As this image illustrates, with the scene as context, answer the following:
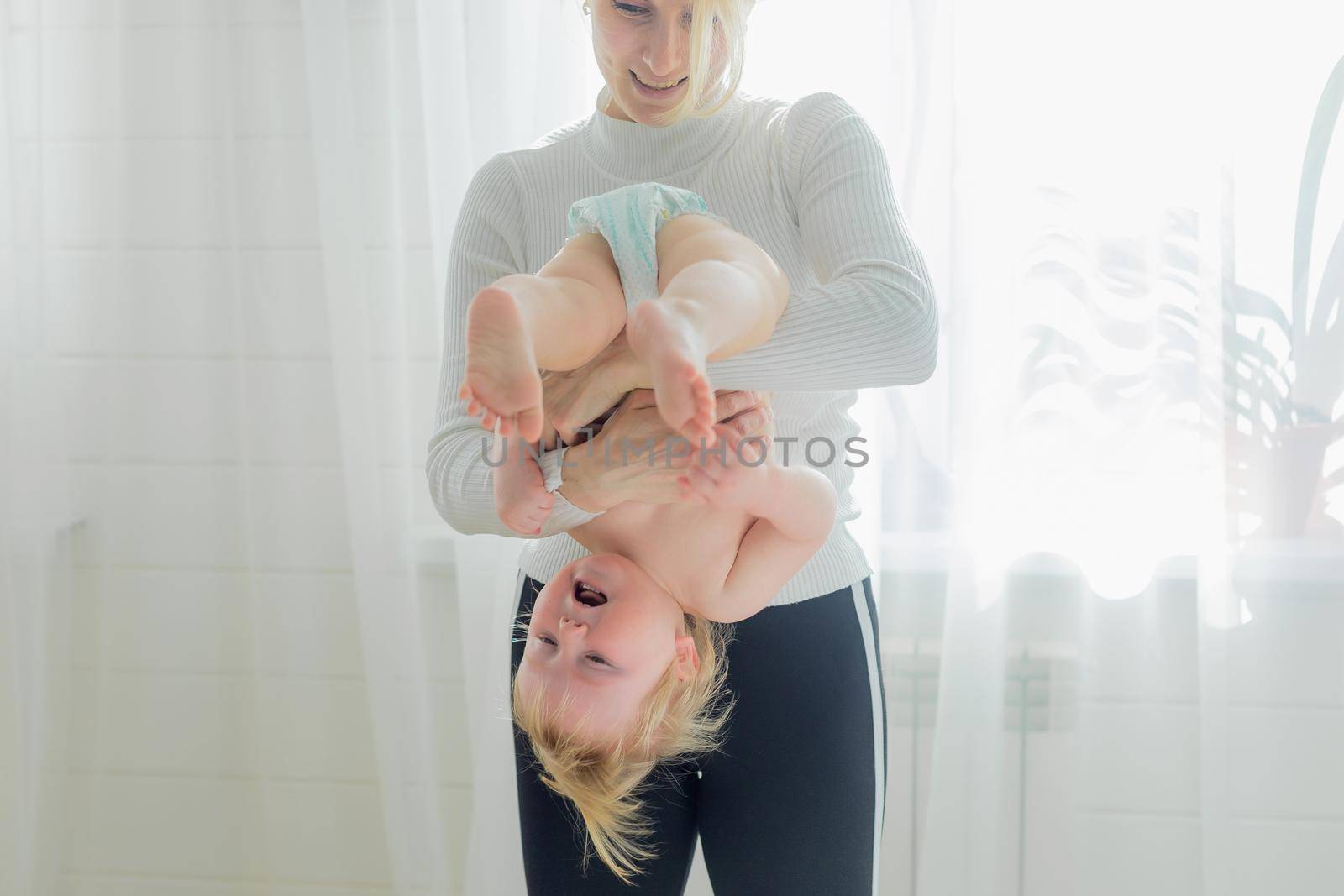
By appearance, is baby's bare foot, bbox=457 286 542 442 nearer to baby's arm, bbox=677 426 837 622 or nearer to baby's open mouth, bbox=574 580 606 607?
baby's arm, bbox=677 426 837 622

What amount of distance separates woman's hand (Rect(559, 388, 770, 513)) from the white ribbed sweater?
2 centimetres

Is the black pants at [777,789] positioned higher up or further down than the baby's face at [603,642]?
further down

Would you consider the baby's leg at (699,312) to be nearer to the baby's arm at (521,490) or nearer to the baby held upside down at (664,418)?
the baby held upside down at (664,418)

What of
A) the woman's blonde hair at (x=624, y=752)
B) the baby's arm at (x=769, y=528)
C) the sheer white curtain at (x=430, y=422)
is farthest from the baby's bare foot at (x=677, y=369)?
the sheer white curtain at (x=430, y=422)

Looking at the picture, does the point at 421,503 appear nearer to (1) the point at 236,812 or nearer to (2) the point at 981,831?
(1) the point at 236,812

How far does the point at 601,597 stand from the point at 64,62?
148 centimetres

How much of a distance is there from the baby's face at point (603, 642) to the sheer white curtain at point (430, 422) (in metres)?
0.65

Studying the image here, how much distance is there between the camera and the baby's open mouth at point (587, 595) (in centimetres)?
105

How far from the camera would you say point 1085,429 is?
1583 millimetres

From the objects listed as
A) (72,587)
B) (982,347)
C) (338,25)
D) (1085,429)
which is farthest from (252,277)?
(1085,429)

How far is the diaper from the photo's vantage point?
2.80 ft

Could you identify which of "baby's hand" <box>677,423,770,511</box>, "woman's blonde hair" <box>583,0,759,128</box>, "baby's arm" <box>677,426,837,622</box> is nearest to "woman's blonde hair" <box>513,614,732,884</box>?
"baby's arm" <box>677,426,837,622</box>

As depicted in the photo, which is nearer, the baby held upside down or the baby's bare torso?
the baby held upside down

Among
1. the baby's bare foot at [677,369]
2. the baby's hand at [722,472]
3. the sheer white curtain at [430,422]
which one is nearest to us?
the baby's bare foot at [677,369]
